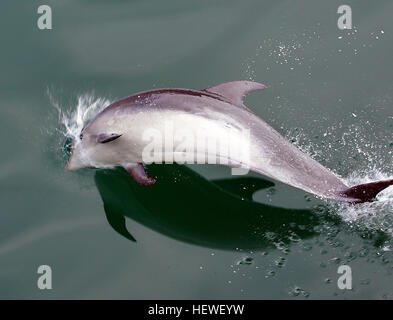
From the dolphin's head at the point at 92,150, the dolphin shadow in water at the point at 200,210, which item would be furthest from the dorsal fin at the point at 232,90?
the dolphin's head at the point at 92,150

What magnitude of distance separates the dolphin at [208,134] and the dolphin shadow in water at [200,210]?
0.69ft

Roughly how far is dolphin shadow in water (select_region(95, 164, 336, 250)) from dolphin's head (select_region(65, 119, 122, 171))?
132 millimetres

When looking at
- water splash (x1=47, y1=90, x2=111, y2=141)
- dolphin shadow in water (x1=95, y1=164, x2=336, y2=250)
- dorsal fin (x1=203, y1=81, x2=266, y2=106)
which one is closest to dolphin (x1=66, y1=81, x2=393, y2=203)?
dorsal fin (x1=203, y1=81, x2=266, y2=106)

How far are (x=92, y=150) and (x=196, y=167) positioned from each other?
3.34 feet

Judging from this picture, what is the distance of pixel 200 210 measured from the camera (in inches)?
268

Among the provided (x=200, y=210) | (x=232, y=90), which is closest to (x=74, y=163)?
(x=200, y=210)

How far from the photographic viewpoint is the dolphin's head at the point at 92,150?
23.0 ft

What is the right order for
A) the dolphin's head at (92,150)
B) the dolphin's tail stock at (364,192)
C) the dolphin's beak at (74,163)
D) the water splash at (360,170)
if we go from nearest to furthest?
the dolphin's tail stock at (364,192) < the water splash at (360,170) < the dolphin's head at (92,150) < the dolphin's beak at (74,163)

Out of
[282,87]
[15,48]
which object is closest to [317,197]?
[282,87]

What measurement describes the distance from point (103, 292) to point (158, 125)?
1576 millimetres

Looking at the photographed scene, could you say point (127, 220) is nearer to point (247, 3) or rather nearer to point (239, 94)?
point (239, 94)

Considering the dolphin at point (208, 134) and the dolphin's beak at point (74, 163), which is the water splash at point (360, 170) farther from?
the dolphin's beak at point (74, 163)

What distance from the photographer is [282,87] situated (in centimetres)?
779

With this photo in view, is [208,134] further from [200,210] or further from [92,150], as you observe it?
[92,150]
